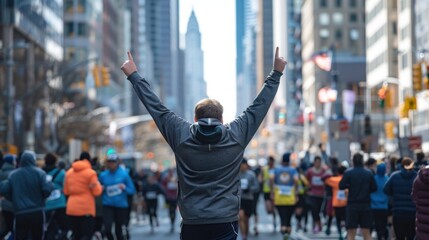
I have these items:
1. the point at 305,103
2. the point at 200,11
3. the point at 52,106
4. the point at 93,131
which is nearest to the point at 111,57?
the point at 305,103

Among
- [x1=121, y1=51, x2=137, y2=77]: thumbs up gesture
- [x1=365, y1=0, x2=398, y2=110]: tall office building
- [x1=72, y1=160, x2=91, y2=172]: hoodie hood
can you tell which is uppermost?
[x1=365, y1=0, x2=398, y2=110]: tall office building

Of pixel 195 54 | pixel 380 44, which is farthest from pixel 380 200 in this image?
pixel 380 44

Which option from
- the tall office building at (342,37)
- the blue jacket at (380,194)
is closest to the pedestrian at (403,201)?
the blue jacket at (380,194)

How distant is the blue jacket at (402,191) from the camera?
1605 cm

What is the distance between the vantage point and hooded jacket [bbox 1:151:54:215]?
52.8 feet

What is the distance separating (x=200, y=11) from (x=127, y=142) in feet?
315

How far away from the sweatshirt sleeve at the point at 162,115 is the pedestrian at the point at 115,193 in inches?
415

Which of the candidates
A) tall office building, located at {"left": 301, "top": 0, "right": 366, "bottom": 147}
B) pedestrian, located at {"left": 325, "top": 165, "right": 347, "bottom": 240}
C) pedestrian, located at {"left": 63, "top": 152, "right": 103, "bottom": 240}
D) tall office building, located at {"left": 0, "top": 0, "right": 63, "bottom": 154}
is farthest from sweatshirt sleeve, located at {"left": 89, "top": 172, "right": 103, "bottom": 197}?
tall office building, located at {"left": 301, "top": 0, "right": 366, "bottom": 147}

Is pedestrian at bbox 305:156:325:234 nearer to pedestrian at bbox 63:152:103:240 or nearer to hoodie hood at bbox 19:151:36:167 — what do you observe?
pedestrian at bbox 63:152:103:240

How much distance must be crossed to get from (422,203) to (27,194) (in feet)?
20.2

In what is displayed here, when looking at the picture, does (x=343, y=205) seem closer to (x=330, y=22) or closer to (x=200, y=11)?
(x=200, y=11)

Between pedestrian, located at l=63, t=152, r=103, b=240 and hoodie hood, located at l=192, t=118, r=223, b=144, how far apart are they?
32.2 ft

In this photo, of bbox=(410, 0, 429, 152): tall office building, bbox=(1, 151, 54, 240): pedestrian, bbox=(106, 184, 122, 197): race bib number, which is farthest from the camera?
bbox=(410, 0, 429, 152): tall office building

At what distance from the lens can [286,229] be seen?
76.7ft
